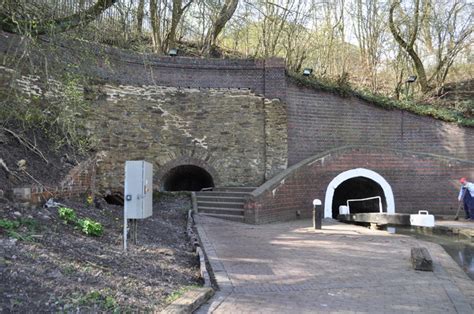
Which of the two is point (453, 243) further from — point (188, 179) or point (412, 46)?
point (412, 46)

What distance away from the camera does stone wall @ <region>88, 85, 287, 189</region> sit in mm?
15594

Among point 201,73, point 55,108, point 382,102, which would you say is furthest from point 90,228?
point 382,102

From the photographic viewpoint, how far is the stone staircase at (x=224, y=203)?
13.5 metres

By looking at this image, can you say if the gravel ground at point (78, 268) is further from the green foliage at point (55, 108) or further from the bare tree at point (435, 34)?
the bare tree at point (435, 34)

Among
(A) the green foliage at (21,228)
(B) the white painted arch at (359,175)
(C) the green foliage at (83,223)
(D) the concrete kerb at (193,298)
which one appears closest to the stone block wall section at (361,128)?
(B) the white painted arch at (359,175)

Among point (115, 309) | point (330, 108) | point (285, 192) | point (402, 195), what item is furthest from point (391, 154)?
point (115, 309)

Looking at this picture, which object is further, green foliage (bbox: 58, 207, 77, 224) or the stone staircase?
the stone staircase

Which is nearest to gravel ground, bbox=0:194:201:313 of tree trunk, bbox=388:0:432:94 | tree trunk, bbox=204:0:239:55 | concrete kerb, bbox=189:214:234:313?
concrete kerb, bbox=189:214:234:313

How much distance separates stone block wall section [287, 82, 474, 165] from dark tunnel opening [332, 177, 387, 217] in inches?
72.3

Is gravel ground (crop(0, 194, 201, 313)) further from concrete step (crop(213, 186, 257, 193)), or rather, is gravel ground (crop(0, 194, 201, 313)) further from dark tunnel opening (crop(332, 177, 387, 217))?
dark tunnel opening (crop(332, 177, 387, 217))

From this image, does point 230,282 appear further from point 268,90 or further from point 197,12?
point 197,12

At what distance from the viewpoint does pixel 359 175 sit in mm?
16016

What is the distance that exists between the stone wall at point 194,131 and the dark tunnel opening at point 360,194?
3689mm

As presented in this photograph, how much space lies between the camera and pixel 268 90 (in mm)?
17281
